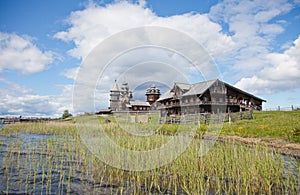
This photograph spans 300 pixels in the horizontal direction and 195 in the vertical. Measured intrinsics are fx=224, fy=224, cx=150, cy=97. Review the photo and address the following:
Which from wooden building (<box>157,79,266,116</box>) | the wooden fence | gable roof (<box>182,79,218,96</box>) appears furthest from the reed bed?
wooden building (<box>157,79,266,116</box>)

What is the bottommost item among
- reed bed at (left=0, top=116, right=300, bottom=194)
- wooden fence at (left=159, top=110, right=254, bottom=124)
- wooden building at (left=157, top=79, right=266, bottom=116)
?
reed bed at (left=0, top=116, right=300, bottom=194)

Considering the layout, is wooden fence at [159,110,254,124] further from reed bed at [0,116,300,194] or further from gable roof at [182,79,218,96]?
reed bed at [0,116,300,194]

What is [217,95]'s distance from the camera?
117 feet

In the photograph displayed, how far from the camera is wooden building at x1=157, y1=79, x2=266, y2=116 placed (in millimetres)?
33750

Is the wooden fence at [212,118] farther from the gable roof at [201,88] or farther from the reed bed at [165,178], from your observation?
the reed bed at [165,178]

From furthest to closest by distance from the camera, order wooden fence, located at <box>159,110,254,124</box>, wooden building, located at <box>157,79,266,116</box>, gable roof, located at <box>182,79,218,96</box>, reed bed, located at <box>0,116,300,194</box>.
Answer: wooden building, located at <box>157,79,266,116</box>, gable roof, located at <box>182,79,218,96</box>, wooden fence, located at <box>159,110,254,124</box>, reed bed, located at <box>0,116,300,194</box>

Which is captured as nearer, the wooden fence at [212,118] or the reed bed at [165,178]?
the reed bed at [165,178]

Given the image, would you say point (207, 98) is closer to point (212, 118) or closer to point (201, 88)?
point (201, 88)

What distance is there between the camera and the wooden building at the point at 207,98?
33750mm

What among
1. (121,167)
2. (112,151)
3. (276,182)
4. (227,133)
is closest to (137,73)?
(112,151)

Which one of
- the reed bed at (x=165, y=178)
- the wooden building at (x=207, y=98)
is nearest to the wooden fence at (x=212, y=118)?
the wooden building at (x=207, y=98)

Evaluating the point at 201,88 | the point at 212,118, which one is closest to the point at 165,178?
the point at 212,118

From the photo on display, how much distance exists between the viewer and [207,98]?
3422 centimetres

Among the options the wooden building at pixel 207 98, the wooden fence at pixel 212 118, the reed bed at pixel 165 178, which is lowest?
the reed bed at pixel 165 178
